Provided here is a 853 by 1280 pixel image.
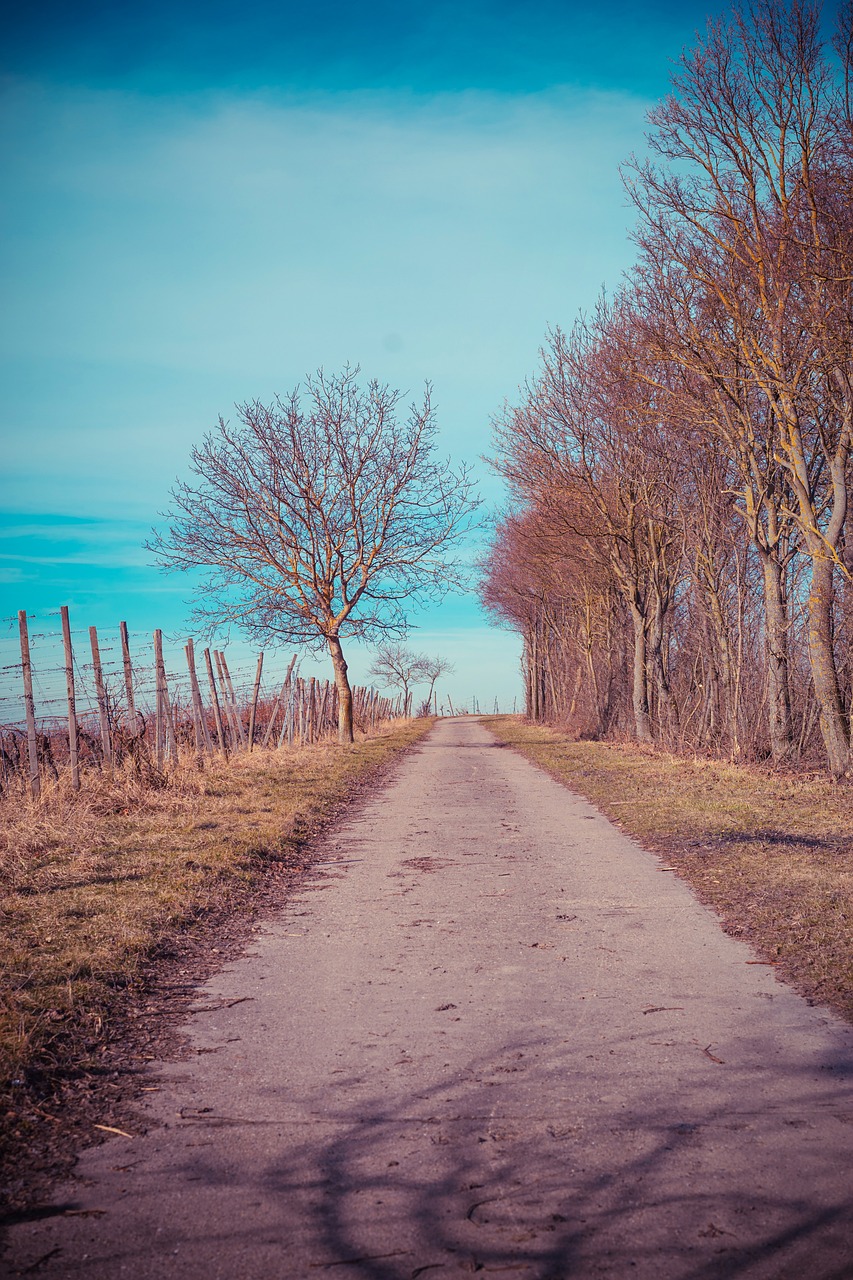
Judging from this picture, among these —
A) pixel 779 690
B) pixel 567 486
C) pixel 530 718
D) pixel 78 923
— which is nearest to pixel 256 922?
pixel 78 923

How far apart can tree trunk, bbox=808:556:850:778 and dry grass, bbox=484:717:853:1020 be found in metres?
0.68

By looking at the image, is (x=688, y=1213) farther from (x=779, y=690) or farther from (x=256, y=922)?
(x=779, y=690)

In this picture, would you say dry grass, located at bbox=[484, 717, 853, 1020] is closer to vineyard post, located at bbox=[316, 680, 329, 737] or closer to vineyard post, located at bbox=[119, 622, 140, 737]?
vineyard post, located at bbox=[119, 622, 140, 737]

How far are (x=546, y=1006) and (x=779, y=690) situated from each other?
488 inches

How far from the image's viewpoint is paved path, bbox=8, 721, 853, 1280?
2.55 metres

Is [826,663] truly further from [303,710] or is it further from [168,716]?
[303,710]

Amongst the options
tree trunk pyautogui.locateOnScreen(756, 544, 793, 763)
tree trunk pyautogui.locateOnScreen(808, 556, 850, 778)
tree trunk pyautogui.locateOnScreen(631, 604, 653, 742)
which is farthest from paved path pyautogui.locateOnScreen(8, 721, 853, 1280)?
tree trunk pyautogui.locateOnScreen(631, 604, 653, 742)

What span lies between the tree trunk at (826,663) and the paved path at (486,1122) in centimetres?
812

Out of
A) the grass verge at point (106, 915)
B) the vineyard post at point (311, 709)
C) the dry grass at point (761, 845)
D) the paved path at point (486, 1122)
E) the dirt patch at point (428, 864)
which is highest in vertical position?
Answer: the vineyard post at point (311, 709)

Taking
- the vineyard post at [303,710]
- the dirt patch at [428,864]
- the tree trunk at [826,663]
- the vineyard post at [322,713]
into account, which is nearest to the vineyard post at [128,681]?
the dirt patch at [428,864]

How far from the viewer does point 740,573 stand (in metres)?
17.8

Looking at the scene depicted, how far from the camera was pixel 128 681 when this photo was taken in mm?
14289

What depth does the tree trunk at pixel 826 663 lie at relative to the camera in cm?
1316

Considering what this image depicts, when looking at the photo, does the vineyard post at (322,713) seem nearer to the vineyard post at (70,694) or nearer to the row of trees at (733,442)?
the row of trees at (733,442)
